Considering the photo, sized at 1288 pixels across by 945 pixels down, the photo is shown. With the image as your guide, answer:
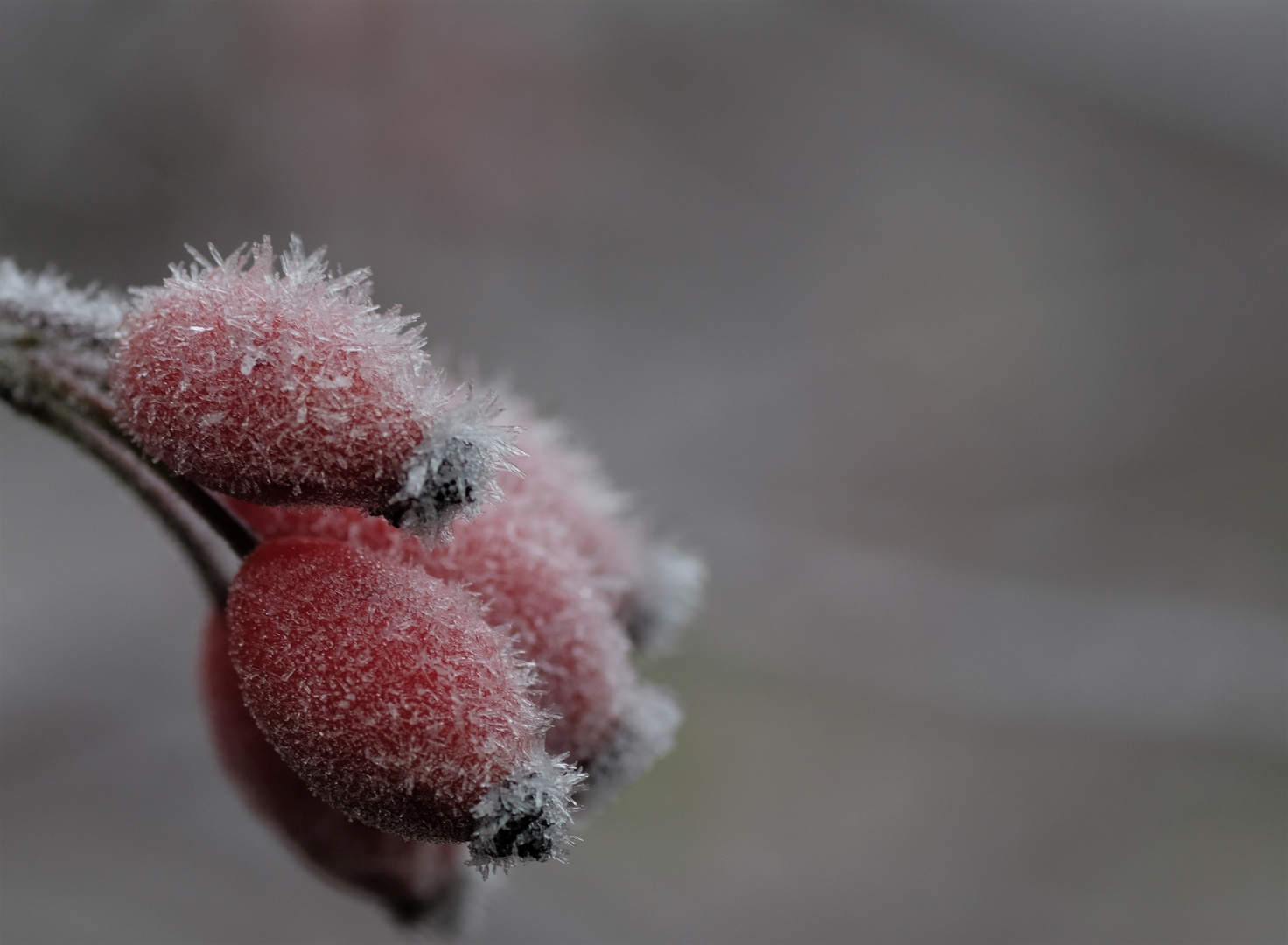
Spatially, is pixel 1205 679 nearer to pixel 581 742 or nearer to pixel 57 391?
pixel 581 742

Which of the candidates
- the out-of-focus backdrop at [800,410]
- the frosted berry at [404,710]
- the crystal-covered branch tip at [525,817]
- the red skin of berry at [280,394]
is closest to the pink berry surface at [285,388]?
the red skin of berry at [280,394]

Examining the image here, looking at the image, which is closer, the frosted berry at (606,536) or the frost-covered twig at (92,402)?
the frost-covered twig at (92,402)

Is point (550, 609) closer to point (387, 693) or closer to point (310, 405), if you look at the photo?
point (387, 693)

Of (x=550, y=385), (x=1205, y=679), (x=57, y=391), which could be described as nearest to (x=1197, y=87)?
(x=1205, y=679)

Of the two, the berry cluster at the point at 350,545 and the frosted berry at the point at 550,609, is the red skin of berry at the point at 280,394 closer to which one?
the berry cluster at the point at 350,545

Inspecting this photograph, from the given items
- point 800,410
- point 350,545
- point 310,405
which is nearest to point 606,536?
point 350,545

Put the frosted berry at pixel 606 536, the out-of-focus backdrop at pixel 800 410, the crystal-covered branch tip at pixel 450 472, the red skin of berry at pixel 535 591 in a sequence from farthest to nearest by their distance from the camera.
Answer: the out-of-focus backdrop at pixel 800 410 → the frosted berry at pixel 606 536 → the red skin of berry at pixel 535 591 → the crystal-covered branch tip at pixel 450 472

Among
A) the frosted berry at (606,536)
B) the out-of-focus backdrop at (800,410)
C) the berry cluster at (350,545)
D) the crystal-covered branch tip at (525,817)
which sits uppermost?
the out-of-focus backdrop at (800,410)
